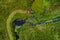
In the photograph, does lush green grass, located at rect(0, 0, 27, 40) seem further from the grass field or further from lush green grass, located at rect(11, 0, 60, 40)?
lush green grass, located at rect(11, 0, 60, 40)

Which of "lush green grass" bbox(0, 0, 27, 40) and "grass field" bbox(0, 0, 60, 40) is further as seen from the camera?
"lush green grass" bbox(0, 0, 27, 40)

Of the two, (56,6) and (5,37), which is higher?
(56,6)

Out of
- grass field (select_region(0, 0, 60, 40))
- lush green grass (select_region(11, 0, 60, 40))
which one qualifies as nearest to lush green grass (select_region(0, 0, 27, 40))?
grass field (select_region(0, 0, 60, 40))

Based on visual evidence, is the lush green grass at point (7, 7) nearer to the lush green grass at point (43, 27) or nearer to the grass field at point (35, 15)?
the grass field at point (35, 15)

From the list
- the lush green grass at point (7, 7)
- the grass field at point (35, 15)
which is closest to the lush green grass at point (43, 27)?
the grass field at point (35, 15)

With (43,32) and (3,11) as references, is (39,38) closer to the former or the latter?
(43,32)

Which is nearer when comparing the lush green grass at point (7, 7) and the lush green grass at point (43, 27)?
the lush green grass at point (43, 27)

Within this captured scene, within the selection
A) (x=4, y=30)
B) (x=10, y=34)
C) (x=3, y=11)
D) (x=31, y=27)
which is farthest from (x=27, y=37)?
(x=3, y=11)

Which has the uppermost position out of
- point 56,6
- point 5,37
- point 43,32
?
point 56,6

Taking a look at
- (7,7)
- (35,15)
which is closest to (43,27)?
(35,15)
